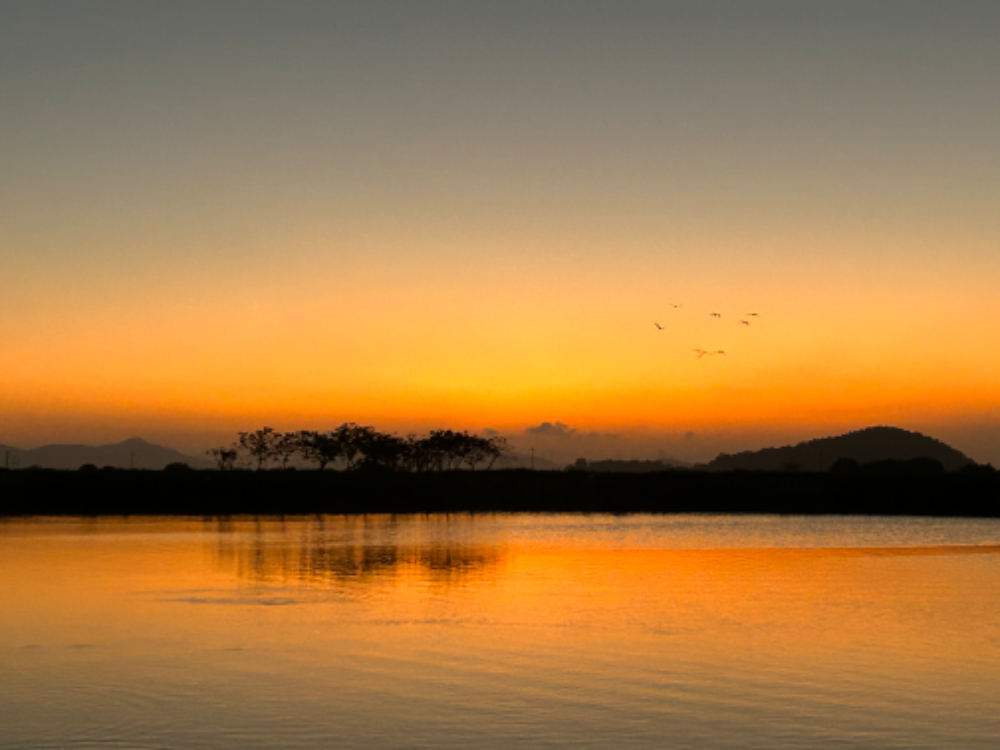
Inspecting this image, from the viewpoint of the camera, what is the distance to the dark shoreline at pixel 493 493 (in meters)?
127

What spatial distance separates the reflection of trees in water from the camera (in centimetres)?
4519

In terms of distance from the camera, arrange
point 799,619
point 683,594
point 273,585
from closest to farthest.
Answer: point 799,619 → point 683,594 → point 273,585

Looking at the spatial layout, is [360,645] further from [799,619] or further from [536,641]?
[799,619]

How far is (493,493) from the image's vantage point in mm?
149500

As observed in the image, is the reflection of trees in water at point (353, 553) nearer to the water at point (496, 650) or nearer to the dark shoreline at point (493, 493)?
the water at point (496, 650)

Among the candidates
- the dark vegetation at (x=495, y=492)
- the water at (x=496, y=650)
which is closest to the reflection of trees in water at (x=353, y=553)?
the water at (x=496, y=650)

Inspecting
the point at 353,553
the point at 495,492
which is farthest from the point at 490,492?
the point at 353,553

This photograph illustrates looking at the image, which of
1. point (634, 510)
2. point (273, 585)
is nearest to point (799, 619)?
point (273, 585)

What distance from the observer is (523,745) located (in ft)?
58.0

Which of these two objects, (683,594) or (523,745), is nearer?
(523,745)

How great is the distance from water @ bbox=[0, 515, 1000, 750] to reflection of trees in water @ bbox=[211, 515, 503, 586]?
1.34 feet

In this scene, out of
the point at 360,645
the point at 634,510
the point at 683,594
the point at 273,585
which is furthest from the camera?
the point at 634,510

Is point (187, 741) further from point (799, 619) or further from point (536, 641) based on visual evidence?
point (799, 619)

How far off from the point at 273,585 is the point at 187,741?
78.5 feet
